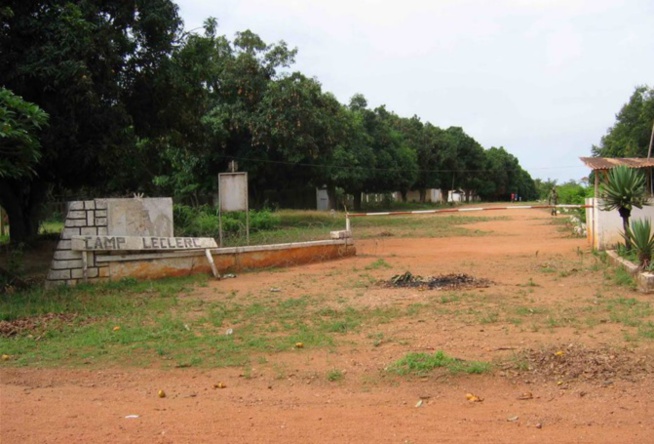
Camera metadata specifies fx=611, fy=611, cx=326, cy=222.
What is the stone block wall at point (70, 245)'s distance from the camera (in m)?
11.0

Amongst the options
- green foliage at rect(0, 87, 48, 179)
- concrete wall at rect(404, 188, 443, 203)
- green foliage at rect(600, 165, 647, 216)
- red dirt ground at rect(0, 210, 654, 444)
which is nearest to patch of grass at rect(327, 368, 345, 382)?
red dirt ground at rect(0, 210, 654, 444)

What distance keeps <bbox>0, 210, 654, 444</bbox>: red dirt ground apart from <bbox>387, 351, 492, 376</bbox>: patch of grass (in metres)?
0.12

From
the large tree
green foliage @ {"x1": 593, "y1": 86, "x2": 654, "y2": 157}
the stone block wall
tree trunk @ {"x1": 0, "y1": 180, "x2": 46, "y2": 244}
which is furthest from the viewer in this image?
green foliage @ {"x1": 593, "y1": 86, "x2": 654, "y2": 157}

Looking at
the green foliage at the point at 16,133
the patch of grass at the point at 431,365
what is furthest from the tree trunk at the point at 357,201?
the patch of grass at the point at 431,365

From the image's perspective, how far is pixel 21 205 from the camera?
18.4 m

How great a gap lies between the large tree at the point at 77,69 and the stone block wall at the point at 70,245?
1.86 metres

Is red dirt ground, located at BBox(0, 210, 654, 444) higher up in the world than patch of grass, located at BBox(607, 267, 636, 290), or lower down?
lower down

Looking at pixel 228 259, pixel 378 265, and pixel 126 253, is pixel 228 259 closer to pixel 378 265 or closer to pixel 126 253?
pixel 126 253

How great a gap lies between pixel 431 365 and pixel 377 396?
2.69ft

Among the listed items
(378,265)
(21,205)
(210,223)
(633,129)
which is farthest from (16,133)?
(633,129)

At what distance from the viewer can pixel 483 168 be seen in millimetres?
85875

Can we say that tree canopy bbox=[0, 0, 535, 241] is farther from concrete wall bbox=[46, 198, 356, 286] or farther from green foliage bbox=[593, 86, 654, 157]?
green foliage bbox=[593, 86, 654, 157]

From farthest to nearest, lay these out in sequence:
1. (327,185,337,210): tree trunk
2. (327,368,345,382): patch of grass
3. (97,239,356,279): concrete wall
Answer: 1. (327,185,337,210): tree trunk
2. (97,239,356,279): concrete wall
3. (327,368,345,382): patch of grass

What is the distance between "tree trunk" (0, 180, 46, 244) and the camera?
56.5 ft
